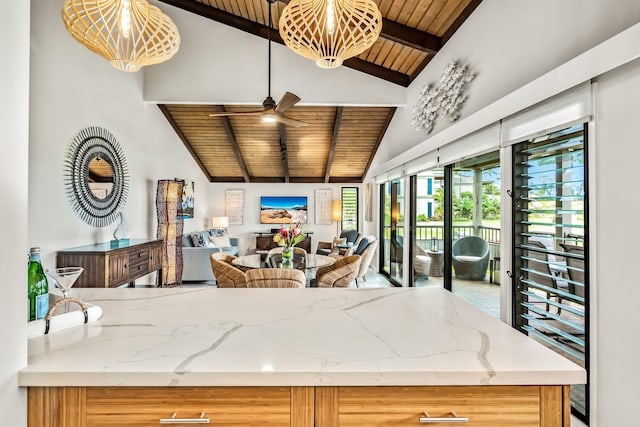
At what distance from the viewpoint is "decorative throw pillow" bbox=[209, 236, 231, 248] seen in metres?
7.94

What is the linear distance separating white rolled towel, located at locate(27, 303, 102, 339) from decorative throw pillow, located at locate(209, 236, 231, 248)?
6.78m

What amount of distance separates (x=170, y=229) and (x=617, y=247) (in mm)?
5782

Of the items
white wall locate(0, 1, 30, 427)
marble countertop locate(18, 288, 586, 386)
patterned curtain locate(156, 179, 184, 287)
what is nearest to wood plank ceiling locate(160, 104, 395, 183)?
patterned curtain locate(156, 179, 184, 287)

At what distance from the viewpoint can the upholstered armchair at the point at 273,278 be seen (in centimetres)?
276

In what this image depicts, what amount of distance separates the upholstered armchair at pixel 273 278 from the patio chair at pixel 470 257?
166cm

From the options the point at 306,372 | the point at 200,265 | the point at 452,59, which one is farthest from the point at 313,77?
the point at 306,372

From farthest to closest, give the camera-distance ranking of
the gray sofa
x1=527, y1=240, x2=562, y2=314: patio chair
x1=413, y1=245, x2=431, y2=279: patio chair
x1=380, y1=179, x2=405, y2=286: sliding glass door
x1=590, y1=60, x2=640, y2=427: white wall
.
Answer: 1. the gray sofa
2. x1=380, y1=179, x2=405, y2=286: sliding glass door
3. x1=413, y1=245, x2=431, y2=279: patio chair
4. x1=527, y1=240, x2=562, y2=314: patio chair
5. x1=590, y1=60, x2=640, y2=427: white wall

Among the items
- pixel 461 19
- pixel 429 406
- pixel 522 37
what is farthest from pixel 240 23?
pixel 429 406

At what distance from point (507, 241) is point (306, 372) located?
7.49 feet

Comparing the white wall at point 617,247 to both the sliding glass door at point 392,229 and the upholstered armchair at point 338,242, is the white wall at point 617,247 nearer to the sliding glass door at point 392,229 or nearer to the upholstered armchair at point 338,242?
the sliding glass door at point 392,229

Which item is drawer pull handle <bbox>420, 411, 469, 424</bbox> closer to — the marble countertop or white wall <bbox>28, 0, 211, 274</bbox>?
the marble countertop

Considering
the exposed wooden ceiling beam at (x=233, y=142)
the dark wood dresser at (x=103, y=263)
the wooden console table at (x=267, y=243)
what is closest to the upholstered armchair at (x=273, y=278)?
the dark wood dresser at (x=103, y=263)

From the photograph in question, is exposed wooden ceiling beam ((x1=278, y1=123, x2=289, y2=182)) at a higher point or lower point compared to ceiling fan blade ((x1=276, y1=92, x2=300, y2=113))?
higher

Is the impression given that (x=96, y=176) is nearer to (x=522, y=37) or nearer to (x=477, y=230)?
(x=477, y=230)
